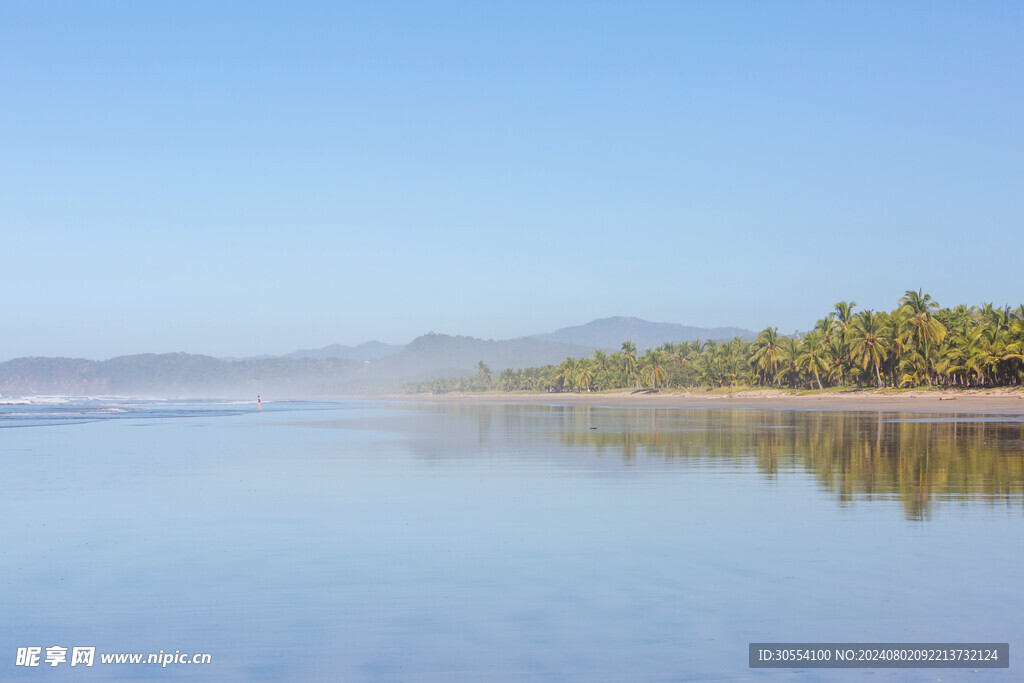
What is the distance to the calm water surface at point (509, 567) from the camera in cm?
712

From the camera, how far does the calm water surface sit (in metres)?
7.12

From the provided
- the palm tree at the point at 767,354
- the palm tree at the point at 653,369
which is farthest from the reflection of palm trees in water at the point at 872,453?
the palm tree at the point at 653,369

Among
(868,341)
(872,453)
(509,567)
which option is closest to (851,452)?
(872,453)

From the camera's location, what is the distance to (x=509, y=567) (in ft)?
33.6

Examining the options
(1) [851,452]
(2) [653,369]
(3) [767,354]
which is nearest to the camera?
(1) [851,452]

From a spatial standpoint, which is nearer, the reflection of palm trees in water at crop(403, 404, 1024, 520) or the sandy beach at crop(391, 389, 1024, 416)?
the reflection of palm trees in water at crop(403, 404, 1024, 520)

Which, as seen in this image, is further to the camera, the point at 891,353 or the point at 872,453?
the point at 891,353

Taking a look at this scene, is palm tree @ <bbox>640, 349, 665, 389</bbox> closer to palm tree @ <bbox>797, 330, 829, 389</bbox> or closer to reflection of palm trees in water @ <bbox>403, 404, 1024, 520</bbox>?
palm tree @ <bbox>797, 330, 829, 389</bbox>

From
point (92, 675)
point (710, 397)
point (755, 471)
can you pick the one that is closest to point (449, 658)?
point (92, 675)

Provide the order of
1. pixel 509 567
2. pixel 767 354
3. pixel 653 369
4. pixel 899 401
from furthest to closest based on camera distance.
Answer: pixel 653 369
pixel 767 354
pixel 899 401
pixel 509 567

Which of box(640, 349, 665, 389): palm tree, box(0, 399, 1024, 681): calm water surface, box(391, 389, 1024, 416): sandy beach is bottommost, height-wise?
box(391, 389, 1024, 416): sandy beach

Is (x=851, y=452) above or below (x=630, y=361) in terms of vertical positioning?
below

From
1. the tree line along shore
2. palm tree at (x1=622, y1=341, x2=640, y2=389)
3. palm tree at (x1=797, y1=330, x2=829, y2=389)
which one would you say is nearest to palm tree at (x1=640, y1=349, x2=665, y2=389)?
palm tree at (x1=622, y1=341, x2=640, y2=389)

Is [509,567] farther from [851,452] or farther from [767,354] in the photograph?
[767,354]
